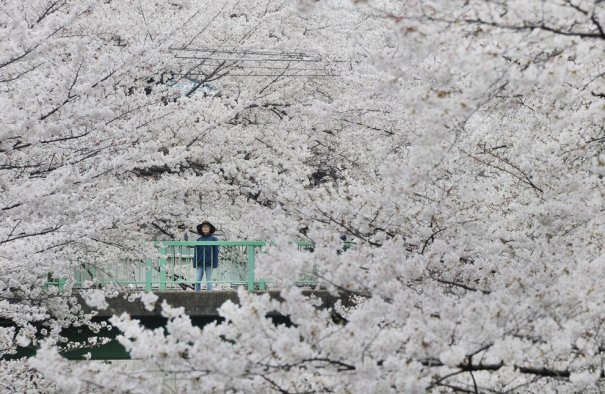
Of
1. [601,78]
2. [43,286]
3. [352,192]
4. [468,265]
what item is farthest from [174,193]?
[601,78]

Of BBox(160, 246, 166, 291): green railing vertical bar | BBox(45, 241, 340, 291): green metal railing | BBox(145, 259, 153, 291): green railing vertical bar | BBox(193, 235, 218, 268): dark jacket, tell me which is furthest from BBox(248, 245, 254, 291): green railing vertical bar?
BBox(145, 259, 153, 291): green railing vertical bar

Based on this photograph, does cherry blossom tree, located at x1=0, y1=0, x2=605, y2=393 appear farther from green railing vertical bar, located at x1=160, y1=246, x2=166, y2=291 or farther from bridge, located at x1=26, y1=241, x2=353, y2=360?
bridge, located at x1=26, y1=241, x2=353, y2=360

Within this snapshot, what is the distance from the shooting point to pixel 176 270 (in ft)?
46.4

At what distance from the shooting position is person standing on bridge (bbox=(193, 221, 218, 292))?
13797mm

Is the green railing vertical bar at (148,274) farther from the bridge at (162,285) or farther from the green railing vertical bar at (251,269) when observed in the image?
the green railing vertical bar at (251,269)

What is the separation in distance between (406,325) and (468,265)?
2584 mm

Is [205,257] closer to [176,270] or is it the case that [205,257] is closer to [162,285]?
[176,270]

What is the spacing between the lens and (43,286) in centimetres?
1254

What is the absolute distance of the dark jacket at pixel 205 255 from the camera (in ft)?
45.3

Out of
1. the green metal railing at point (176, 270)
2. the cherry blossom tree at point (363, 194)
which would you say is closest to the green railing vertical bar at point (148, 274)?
the green metal railing at point (176, 270)

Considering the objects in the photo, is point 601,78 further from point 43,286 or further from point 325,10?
point 325,10

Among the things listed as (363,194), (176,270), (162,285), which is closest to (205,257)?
(176,270)

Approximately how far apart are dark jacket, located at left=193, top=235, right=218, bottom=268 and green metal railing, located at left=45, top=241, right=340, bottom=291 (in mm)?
108

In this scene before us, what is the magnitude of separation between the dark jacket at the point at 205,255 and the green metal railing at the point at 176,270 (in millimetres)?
108
